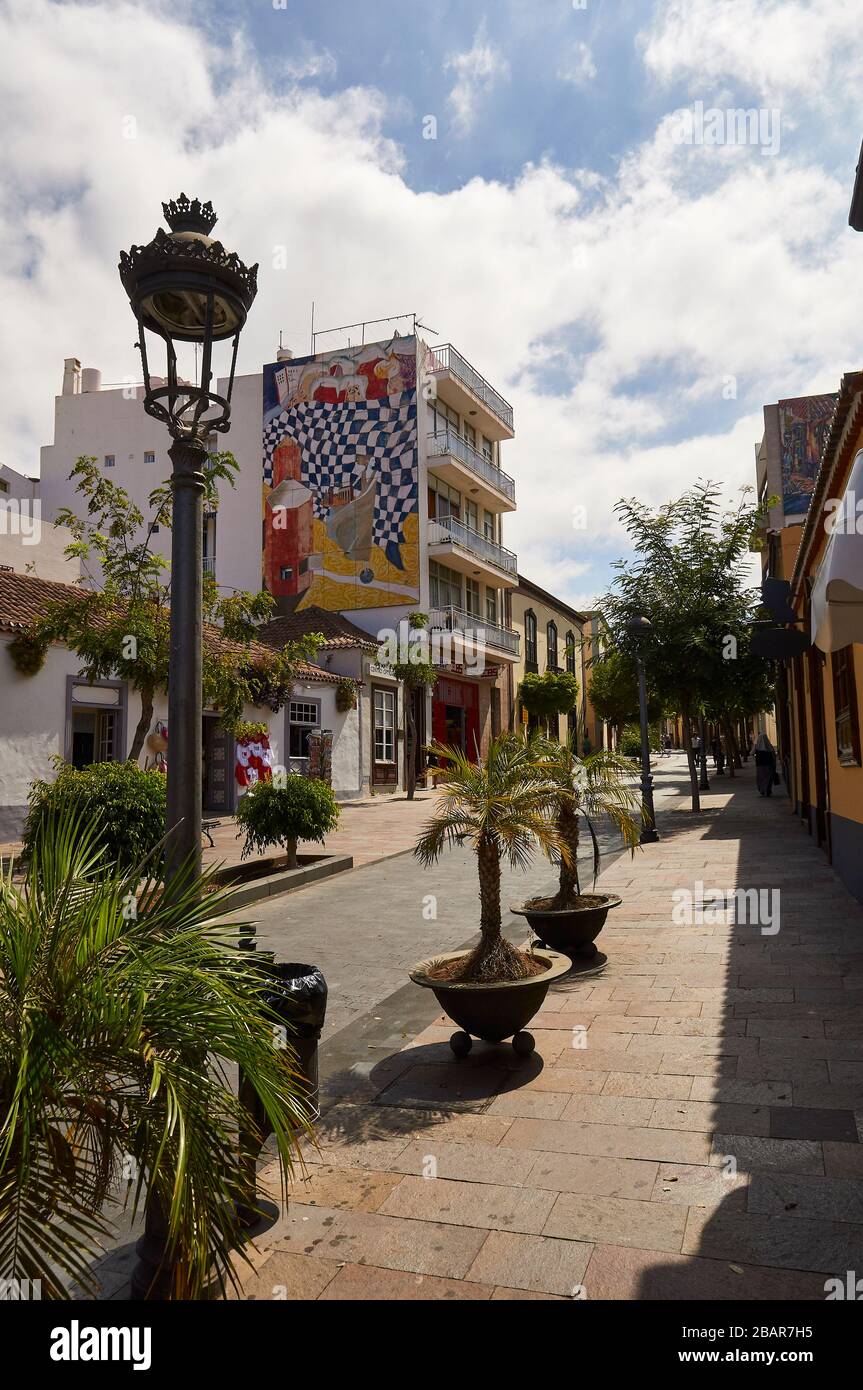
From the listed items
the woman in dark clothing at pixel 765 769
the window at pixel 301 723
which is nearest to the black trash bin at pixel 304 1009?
the window at pixel 301 723

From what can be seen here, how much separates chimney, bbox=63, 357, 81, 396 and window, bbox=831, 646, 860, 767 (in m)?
32.9

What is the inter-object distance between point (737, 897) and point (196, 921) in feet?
26.1

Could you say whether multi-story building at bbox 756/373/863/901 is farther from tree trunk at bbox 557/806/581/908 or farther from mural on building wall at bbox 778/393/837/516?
mural on building wall at bbox 778/393/837/516

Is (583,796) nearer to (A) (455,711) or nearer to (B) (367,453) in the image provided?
(B) (367,453)

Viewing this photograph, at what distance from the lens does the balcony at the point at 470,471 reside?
30.2 meters

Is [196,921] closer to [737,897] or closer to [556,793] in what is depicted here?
[556,793]

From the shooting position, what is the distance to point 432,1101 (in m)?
4.61

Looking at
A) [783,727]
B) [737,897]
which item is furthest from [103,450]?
[737,897]

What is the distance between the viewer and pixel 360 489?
30016 mm

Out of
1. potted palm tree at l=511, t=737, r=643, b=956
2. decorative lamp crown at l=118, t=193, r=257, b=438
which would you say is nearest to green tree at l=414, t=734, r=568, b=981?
potted palm tree at l=511, t=737, r=643, b=956

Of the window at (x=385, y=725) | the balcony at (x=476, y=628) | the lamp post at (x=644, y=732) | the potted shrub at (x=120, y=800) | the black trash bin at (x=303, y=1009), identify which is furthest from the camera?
the balcony at (x=476, y=628)

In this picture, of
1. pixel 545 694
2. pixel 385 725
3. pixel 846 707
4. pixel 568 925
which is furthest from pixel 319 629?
pixel 568 925

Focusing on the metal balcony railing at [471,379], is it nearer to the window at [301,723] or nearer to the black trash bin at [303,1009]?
the window at [301,723]

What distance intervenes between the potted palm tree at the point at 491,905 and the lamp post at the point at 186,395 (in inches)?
69.7
